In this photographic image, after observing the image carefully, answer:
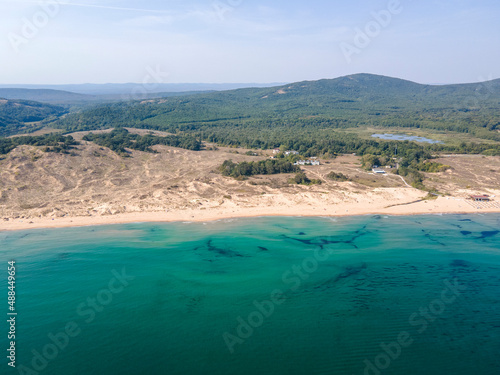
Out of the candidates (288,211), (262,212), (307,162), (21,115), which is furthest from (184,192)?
(21,115)

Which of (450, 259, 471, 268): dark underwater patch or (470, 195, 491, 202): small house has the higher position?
(470, 195, 491, 202): small house

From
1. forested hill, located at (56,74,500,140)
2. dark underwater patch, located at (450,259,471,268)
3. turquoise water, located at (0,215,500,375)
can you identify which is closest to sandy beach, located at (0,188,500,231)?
turquoise water, located at (0,215,500,375)

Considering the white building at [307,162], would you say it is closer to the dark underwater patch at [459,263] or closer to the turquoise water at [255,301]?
the turquoise water at [255,301]

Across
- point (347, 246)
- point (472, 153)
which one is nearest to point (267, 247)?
point (347, 246)

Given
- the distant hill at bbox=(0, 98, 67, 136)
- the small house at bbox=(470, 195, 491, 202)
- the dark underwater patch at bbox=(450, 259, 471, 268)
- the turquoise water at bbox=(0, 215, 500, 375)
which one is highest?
the distant hill at bbox=(0, 98, 67, 136)

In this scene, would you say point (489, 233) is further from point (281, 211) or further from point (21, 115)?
point (21, 115)

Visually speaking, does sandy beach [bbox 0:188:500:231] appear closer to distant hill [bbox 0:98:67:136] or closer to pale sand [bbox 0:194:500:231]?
pale sand [bbox 0:194:500:231]

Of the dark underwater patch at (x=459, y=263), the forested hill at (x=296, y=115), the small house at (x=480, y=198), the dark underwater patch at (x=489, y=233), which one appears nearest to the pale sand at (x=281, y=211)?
the small house at (x=480, y=198)

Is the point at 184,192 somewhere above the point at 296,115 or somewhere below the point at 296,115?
below
